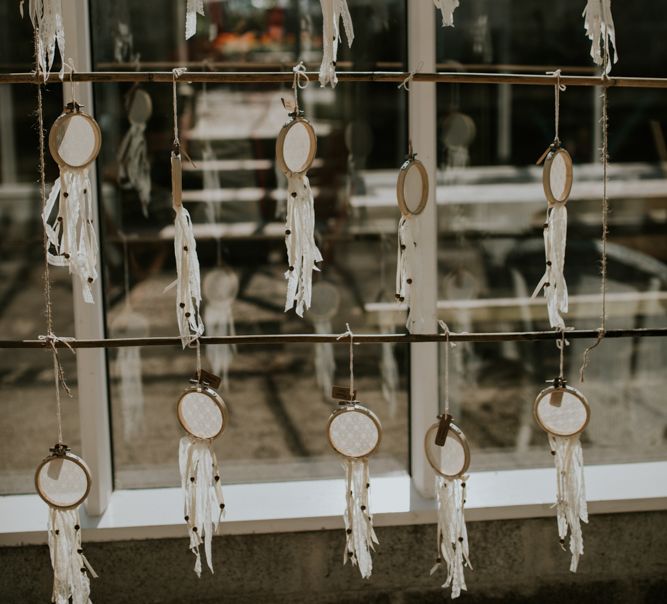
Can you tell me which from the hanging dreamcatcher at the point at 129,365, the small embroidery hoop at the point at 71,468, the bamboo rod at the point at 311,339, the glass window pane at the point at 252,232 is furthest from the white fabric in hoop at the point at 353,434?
the hanging dreamcatcher at the point at 129,365

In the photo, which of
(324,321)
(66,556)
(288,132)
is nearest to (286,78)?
(288,132)

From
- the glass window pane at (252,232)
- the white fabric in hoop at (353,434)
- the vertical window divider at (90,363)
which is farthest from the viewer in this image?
the glass window pane at (252,232)

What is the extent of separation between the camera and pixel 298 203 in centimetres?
142

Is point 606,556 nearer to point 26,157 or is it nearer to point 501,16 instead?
point 501,16

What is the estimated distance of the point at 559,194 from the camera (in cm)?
144

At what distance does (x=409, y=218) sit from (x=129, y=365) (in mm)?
922

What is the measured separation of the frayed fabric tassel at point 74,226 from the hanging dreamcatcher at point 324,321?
33.6 inches

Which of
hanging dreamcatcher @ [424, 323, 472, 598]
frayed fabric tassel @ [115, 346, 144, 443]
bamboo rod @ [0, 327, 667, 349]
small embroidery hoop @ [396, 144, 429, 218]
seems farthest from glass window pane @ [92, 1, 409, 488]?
small embroidery hoop @ [396, 144, 429, 218]

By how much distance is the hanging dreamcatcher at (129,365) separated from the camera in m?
2.06

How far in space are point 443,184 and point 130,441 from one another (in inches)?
36.2

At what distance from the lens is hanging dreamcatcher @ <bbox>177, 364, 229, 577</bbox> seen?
1.44 meters

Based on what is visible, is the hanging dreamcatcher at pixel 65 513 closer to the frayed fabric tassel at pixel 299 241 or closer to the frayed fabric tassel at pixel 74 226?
the frayed fabric tassel at pixel 74 226

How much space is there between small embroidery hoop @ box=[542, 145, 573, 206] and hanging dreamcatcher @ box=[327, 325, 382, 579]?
37 centimetres

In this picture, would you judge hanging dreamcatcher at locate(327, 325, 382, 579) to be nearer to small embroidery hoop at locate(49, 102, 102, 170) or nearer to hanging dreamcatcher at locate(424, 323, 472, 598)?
hanging dreamcatcher at locate(424, 323, 472, 598)
